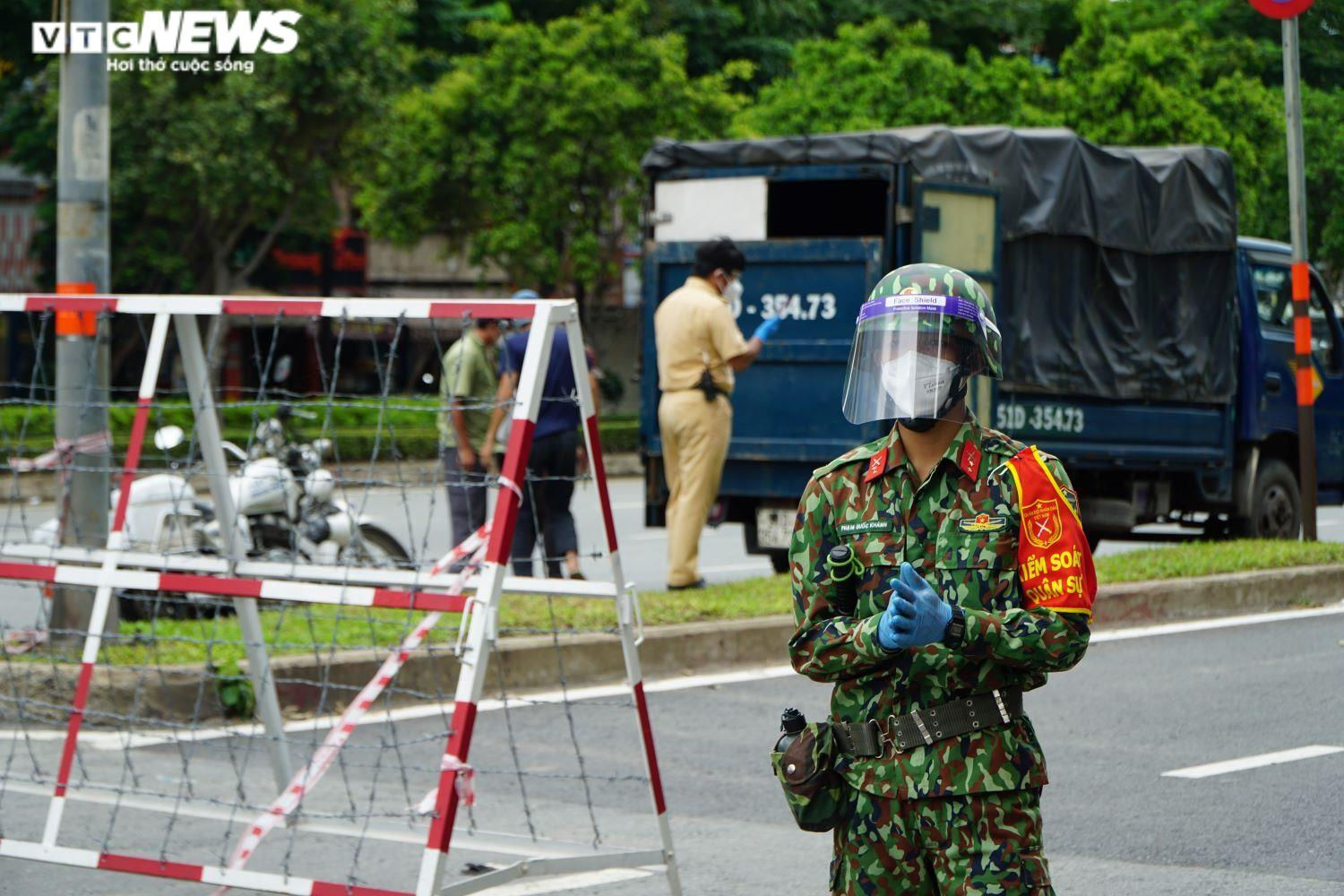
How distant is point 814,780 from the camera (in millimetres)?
2910

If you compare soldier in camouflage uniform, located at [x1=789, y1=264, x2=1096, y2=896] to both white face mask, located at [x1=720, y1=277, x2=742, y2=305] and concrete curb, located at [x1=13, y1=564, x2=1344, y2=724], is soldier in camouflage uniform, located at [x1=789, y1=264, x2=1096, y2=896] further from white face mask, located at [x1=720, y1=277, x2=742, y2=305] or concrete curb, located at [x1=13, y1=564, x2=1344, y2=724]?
white face mask, located at [x1=720, y1=277, x2=742, y2=305]

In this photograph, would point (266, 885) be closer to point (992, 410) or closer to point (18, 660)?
point (18, 660)

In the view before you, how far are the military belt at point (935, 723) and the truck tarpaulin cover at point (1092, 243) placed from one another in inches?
334

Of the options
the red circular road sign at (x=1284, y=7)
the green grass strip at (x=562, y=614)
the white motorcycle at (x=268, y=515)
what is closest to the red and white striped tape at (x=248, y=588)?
the green grass strip at (x=562, y=614)

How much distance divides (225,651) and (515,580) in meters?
3.37

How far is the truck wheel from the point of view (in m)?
13.6

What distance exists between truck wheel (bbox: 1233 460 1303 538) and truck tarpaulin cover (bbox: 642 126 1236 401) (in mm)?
730

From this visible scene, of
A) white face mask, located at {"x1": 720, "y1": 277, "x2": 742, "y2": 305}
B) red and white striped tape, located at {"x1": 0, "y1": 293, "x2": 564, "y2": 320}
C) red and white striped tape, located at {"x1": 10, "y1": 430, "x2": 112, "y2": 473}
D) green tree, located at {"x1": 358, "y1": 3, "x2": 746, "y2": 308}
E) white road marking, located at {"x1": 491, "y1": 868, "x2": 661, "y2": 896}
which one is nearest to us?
red and white striped tape, located at {"x1": 0, "y1": 293, "x2": 564, "y2": 320}

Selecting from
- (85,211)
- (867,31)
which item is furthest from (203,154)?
(85,211)

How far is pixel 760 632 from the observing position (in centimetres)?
884

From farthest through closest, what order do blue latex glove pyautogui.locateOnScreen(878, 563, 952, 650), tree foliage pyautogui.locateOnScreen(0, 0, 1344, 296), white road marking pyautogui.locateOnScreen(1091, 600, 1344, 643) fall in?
tree foliage pyautogui.locateOnScreen(0, 0, 1344, 296) → white road marking pyautogui.locateOnScreen(1091, 600, 1344, 643) → blue latex glove pyautogui.locateOnScreen(878, 563, 952, 650)

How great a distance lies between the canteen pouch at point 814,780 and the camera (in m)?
2.91

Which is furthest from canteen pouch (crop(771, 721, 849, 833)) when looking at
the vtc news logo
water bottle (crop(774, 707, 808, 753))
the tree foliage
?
the tree foliage

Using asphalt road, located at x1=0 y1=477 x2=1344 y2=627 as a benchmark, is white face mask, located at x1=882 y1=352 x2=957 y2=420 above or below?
above
